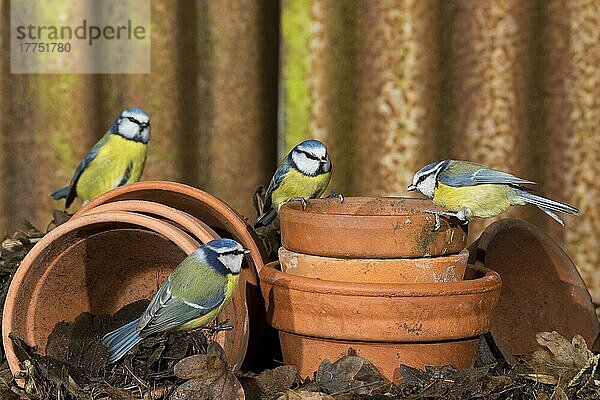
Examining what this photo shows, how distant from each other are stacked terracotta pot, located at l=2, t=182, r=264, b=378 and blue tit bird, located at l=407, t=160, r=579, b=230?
42cm

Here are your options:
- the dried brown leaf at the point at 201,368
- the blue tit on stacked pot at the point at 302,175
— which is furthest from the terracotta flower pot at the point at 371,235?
the blue tit on stacked pot at the point at 302,175

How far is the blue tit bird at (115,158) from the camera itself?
2730mm

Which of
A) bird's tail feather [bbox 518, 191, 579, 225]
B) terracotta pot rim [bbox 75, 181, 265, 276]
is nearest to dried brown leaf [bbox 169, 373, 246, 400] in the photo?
terracotta pot rim [bbox 75, 181, 265, 276]

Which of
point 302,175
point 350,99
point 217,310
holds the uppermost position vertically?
point 350,99

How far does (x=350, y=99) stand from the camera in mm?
2990

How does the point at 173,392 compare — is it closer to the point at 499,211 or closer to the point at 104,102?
the point at 499,211

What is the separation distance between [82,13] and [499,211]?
1540mm

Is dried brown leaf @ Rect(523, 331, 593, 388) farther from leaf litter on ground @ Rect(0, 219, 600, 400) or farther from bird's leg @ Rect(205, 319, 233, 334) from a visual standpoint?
bird's leg @ Rect(205, 319, 233, 334)

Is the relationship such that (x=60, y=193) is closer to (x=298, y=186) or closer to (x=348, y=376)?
(x=298, y=186)

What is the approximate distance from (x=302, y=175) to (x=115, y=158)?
0.60 meters

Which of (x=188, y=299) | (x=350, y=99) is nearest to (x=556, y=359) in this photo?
(x=188, y=299)

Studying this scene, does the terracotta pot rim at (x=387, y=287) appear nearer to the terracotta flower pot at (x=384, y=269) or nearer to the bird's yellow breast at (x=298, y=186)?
the terracotta flower pot at (x=384, y=269)

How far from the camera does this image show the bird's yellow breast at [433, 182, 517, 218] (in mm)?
1995

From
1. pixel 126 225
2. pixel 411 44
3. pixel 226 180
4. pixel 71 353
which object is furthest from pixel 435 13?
pixel 71 353
